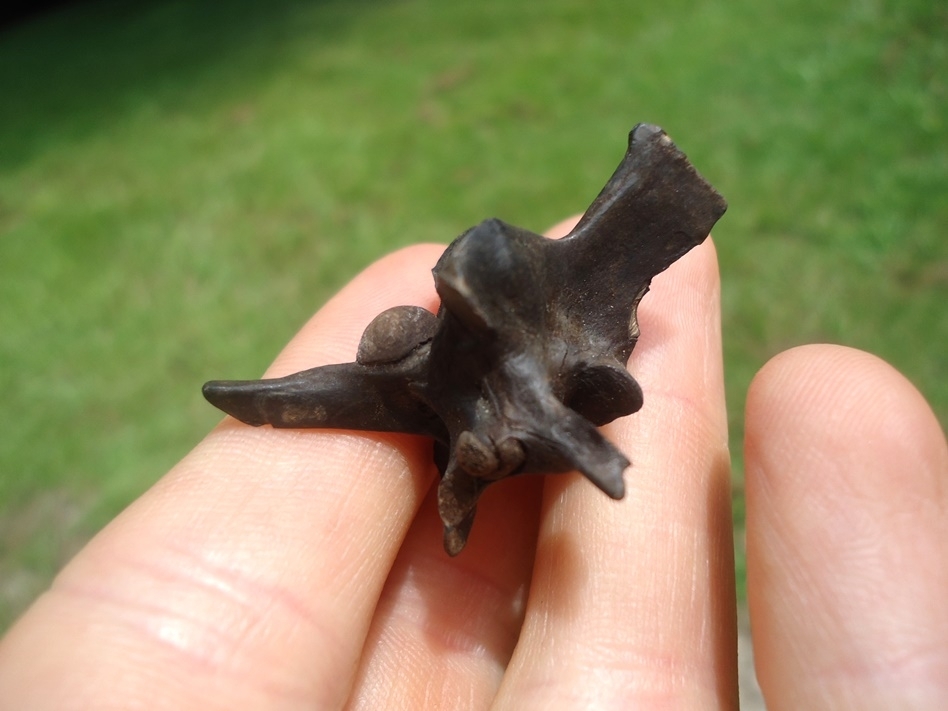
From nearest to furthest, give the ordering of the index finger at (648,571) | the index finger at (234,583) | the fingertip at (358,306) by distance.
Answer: the index finger at (234,583), the index finger at (648,571), the fingertip at (358,306)

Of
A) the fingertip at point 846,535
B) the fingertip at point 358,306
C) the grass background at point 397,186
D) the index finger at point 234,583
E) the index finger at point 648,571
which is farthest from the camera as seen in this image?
the grass background at point 397,186

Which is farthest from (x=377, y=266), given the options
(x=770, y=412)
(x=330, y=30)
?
(x=330, y=30)

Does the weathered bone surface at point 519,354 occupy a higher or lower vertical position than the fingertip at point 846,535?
higher

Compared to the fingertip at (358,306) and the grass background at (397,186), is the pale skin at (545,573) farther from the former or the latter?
the grass background at (397,186)

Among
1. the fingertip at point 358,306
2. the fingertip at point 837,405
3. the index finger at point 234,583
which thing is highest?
the fingertip at point 358,306

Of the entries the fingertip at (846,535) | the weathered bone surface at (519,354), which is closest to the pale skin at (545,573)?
the fingertip at (846,535)

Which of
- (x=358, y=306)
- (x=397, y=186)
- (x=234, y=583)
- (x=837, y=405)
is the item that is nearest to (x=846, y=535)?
(x=837, y=405)

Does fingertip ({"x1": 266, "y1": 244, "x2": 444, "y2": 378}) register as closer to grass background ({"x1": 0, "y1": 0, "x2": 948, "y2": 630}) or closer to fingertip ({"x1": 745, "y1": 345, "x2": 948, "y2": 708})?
fingertip ({"x1": 745, "y1": 345, "x2": 948, "y2": 708})

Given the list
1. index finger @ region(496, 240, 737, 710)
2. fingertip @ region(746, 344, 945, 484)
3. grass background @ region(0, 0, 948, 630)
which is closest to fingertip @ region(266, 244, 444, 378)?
index finger @ region(496, 240, 737, 710)
